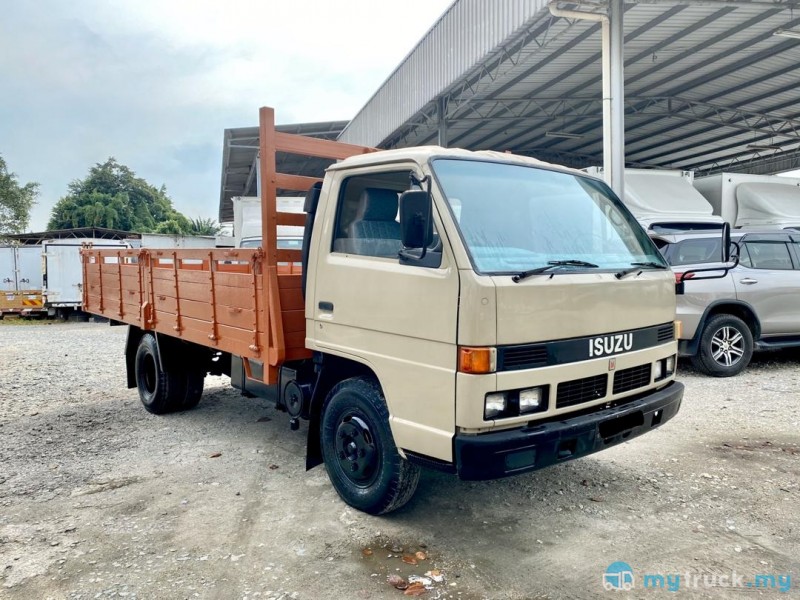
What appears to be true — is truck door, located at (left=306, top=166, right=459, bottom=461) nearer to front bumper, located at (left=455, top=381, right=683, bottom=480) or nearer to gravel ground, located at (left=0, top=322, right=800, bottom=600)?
front bumper, located at (left=455, top=381, right=683, bottom=480)

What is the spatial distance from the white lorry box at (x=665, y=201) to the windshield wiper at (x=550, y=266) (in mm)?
6025

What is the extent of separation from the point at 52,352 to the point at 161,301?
704 centimetres

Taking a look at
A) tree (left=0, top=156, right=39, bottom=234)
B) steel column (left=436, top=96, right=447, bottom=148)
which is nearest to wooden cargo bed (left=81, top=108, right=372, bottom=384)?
steel column (left=436, top=96, right=447, bottom=148)

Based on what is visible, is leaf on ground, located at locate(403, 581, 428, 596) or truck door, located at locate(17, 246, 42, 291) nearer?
leaf on ground, located at locate(403, 581, 428, 596)

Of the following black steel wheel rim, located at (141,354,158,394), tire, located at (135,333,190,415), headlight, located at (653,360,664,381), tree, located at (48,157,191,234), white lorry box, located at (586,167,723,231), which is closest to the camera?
headlight, located at (653,360,664,381)

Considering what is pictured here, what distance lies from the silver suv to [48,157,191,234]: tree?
43.6 meters

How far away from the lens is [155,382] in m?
6.24

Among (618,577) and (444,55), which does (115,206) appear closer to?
(444,55)

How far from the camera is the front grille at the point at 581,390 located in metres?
3.14

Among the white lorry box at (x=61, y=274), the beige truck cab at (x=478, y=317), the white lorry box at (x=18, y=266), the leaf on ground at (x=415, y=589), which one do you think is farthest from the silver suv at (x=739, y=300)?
the white lorry box at (x=18, y=266)

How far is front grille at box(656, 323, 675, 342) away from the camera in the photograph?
3701 mm

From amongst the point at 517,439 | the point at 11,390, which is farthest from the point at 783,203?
the point at 11,390

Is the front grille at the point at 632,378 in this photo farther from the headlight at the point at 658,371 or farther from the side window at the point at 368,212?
the side window at the point at 368,212

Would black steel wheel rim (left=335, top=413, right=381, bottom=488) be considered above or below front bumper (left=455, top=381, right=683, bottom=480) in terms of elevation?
below
